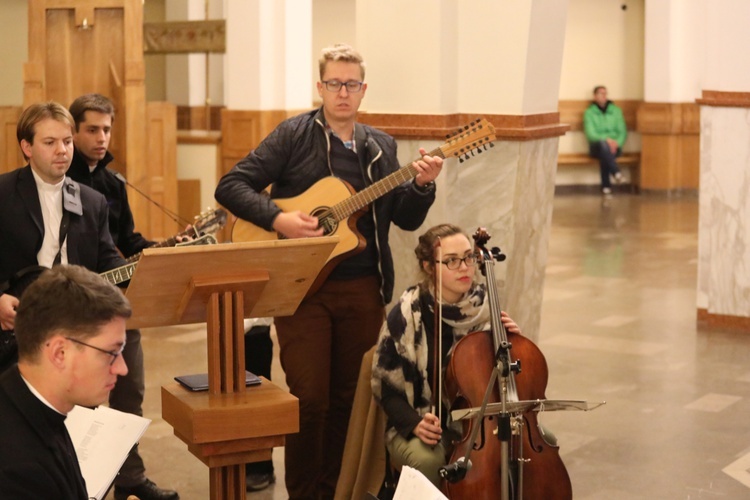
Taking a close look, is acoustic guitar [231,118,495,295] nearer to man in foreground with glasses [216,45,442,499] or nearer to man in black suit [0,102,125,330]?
man in foreground with glasses [216,45,442,499]

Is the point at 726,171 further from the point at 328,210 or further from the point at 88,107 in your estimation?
the point at 88,107

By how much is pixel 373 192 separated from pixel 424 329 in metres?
0.60

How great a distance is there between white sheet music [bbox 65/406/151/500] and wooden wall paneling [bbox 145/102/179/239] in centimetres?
663

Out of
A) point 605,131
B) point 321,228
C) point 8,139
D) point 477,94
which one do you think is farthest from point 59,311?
point 605,131

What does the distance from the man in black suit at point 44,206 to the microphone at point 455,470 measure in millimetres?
1577

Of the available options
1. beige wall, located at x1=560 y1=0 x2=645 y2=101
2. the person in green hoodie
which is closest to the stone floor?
the person in green hoodie

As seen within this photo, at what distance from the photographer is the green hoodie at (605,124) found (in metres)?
17.9

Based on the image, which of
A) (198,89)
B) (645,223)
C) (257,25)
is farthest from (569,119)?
(257,25)

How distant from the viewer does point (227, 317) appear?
3766 mm

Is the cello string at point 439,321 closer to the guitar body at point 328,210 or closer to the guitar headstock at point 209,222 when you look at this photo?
the guitar body at point 328,210

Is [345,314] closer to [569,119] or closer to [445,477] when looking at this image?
[445,477]

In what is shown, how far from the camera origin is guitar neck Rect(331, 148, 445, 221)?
180 inches

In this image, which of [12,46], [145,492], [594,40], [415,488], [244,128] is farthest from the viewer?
[594,40]

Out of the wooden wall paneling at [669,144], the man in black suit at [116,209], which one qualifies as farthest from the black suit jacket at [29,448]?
the wooden wall paneling at [669,144]
